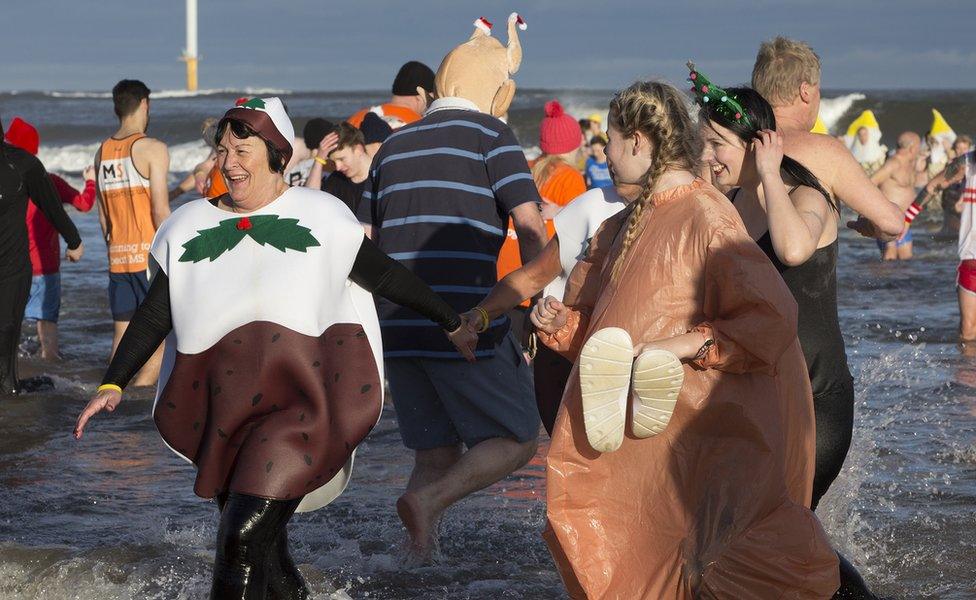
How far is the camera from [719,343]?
3566 millimetres

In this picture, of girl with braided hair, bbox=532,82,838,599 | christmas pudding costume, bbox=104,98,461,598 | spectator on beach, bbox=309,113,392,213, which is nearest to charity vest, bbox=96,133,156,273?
spectator on beach, bbox=309,113,392,213

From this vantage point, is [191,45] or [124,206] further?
[191,45]

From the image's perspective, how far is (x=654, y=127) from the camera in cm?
386

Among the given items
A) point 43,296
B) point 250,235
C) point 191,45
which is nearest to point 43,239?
point 43,296

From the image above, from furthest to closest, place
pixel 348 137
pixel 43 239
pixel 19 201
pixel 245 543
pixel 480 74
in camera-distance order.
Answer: pixel 43 239, pixel 19 201, pixel 348 137, pixel 480 74, pixel 245 543

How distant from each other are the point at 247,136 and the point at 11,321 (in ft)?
16.4

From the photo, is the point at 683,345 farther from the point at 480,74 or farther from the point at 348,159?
the point at 348,159

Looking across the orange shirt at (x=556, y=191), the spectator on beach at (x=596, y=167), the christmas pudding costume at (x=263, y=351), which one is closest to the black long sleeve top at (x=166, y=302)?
the christmas pudding costume at (x=263, y=351)

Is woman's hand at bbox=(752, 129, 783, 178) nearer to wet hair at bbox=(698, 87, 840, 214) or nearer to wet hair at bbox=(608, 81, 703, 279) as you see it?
wet hair at bbox=(698, 87, 840, 214)

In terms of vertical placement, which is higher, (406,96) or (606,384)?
(606,384)

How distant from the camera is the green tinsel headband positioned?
4.08 metres

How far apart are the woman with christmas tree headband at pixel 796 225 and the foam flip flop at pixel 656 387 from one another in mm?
796

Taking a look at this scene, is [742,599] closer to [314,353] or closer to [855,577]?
[855,577]

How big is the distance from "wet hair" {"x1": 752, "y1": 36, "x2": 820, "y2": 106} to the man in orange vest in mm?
5392
